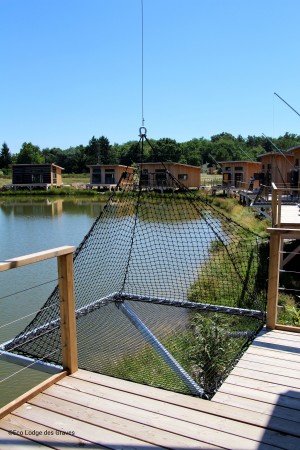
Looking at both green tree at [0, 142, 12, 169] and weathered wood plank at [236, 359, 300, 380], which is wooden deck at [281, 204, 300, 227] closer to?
weathered wood plank at [236, 359, 300, 380]

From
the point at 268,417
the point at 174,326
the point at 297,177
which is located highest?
the point at 297,177

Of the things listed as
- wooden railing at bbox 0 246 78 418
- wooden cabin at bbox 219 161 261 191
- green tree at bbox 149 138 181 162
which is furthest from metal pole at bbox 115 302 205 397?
green tree at bbox 149 138 181 162

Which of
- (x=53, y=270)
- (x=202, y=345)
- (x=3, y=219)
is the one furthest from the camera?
(x=3, y=219)

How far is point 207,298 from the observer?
6449mm

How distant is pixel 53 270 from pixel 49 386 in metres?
7.11

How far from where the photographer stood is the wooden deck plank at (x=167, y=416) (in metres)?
1.83

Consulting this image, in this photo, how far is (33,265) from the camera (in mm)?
9555

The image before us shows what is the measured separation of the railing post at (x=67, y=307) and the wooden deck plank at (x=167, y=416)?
0.66ft

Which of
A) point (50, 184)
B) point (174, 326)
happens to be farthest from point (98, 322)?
point (50, 184)

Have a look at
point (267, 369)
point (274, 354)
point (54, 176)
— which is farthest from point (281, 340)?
point (54, 176)

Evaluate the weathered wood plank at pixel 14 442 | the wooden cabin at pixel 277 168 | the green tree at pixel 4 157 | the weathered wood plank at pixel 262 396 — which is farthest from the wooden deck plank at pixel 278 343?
the green tree at pixel 4 157

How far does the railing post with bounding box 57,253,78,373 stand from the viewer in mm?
2322

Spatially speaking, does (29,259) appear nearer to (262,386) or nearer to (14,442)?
(14,442)

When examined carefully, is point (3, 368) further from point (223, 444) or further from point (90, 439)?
point (223, 444)
